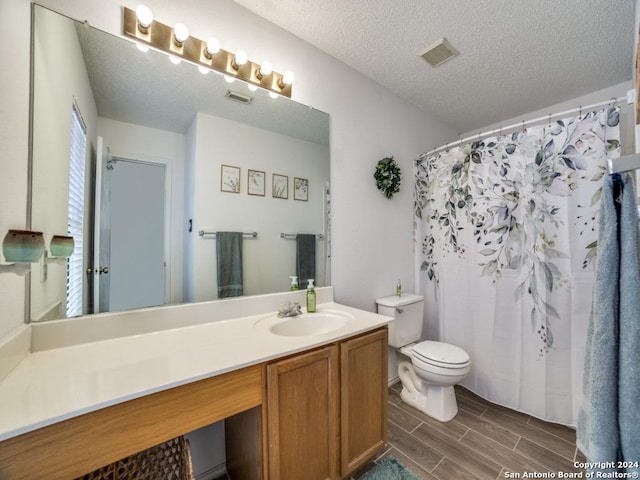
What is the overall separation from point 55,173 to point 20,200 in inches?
7.0

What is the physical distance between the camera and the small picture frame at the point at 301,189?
1733mm

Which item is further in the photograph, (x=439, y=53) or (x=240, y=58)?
(x=439, y=53)

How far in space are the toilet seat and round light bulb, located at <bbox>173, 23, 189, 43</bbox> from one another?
229 cm

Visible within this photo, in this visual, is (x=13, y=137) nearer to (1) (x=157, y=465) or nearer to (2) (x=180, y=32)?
(2) (x=180, y=32)

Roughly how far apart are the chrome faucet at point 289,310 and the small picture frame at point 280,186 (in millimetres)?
666

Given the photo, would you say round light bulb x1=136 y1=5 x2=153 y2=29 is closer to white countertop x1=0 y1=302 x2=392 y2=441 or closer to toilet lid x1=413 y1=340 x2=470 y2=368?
white countertop x1=0 y1=302 x2=392 y2=441

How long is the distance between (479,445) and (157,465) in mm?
1711

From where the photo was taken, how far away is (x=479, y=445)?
1585mm

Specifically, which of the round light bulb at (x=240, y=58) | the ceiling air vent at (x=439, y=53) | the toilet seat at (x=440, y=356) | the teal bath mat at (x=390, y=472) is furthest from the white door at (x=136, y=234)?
the ceiling air vent at (x=439, y=53)

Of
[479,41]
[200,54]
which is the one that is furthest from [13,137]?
[479,41]

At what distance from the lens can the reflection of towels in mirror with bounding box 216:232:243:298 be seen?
1428 millimetres

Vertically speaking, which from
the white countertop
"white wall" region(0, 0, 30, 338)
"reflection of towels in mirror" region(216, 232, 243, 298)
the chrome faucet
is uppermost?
"white wall" region(0, 0, 30, 338)

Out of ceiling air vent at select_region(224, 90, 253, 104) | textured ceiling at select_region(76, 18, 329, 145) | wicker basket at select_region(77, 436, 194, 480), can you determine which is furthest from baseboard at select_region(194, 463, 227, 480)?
ceiling air vent at select_region(224, 90, 253, 104)

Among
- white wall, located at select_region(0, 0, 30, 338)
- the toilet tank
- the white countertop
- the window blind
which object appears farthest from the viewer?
the toilet tank
